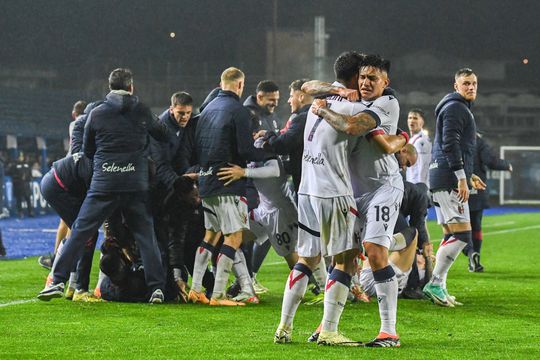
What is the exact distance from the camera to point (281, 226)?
10.7m

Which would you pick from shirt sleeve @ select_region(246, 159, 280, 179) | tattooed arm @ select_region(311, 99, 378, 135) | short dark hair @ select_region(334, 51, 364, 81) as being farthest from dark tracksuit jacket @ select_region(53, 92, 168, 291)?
tattooed arm @ select_region(311, 99, 378, 135)

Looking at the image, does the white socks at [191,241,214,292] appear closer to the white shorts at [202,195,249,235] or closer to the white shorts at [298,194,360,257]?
the white shorts at [202,195,249,235]

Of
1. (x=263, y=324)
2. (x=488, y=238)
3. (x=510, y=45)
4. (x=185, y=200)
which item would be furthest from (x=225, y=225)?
(x=510, y=45)

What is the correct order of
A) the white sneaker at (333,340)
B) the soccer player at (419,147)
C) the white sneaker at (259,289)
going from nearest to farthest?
the white sneaker at (333,340)
the white sneaker at (259,289)
the soccer player at (419,147)

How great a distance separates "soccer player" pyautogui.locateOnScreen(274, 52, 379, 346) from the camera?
23.6 ft

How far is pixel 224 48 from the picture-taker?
51.8 meters

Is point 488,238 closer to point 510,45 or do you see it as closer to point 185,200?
point 185,200

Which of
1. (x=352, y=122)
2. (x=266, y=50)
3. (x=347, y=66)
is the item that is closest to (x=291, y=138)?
(x=347, y=66)

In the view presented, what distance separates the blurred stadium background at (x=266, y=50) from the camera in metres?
42.6

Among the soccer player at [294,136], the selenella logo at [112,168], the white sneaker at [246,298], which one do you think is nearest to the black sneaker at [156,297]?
the white sneaker at [246,298]

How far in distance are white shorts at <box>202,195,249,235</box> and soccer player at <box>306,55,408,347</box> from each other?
258 cm

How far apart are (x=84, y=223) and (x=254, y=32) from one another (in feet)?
133

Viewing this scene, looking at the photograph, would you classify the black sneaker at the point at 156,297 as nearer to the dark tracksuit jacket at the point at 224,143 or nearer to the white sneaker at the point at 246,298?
the white sneaker at the point at 246,298

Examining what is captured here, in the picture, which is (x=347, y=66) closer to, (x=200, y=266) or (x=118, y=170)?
(x=118, y=170)
